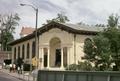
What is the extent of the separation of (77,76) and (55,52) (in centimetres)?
3919

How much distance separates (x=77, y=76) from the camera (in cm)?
2598

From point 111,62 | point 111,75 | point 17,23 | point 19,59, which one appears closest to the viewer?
point 111,75

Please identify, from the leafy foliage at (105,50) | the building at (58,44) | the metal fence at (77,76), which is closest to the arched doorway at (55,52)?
the building at (58,44)

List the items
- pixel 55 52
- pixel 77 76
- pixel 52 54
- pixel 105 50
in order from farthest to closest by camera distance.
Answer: pixel 52 54 → pixel 55 52 → pixel 105 50 → pixel 77 76

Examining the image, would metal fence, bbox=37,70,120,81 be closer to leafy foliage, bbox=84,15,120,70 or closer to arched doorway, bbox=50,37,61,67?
leafy foliage, bbox=84,15,120,70

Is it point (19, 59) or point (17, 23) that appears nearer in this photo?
point (19, 59)

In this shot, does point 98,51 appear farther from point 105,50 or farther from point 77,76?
point 77,76

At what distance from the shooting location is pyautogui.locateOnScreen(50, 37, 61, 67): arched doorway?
210 ft

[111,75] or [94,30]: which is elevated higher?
[94,30]

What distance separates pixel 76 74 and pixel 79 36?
32421 mm

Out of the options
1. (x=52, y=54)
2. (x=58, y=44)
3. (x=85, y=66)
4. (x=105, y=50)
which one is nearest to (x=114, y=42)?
(x=105, y=50)

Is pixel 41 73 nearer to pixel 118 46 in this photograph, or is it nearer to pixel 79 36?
pixel 118 46

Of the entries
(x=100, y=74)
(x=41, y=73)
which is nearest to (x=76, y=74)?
(x=100, y=74)

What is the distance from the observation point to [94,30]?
60531 mm
